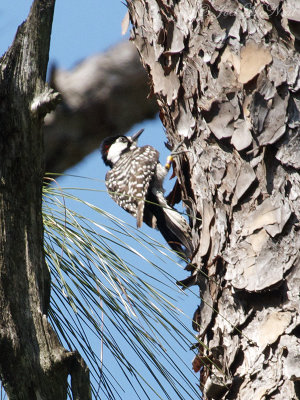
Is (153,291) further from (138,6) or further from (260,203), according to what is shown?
(138,6)

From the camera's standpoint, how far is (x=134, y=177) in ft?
12.1

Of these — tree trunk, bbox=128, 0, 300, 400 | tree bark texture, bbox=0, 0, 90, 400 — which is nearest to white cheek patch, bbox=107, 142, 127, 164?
tree trunk, bbox=128, 0, 300, 400

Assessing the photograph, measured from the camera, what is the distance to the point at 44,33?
5.13 ft

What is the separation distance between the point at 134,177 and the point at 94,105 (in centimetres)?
117

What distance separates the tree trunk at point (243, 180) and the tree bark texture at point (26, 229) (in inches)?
20.7

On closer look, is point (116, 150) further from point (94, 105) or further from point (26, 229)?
point (26, 229)

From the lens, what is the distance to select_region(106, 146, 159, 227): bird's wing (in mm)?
3602

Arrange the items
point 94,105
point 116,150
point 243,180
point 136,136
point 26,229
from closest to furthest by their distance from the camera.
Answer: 1. point 26,229
2. point 243,180
3. point 94,105
4. point 116,150
5. point 136,136

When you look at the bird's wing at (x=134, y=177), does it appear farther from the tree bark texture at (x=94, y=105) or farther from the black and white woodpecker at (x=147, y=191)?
the tree bark texture at (x=94, y=105)

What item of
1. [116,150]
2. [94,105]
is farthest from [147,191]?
[94,105]

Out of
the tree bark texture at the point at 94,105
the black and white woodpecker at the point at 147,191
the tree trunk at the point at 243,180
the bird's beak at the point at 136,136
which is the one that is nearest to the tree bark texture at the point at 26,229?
the tree trunk at the point at 243,180

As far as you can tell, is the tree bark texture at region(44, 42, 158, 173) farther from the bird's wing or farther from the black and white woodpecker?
the bird's wing

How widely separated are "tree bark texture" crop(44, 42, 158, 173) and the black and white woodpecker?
562 mm

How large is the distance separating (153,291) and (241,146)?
0.50 m
